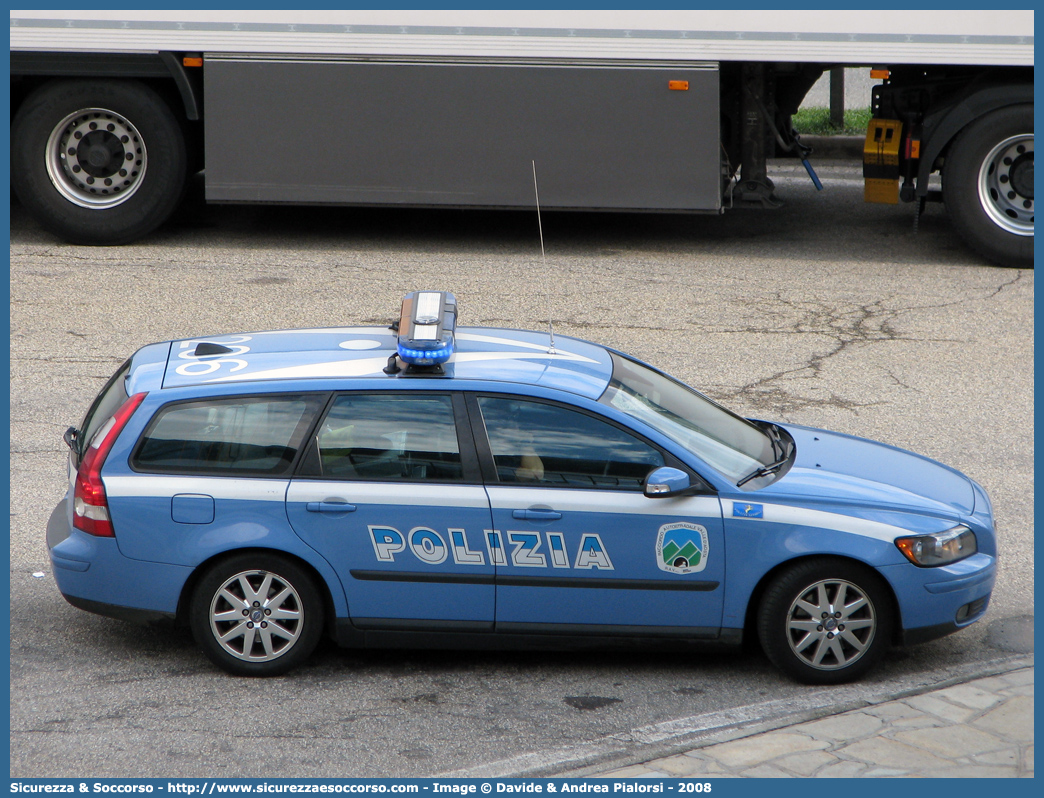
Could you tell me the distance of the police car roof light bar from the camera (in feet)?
16.6

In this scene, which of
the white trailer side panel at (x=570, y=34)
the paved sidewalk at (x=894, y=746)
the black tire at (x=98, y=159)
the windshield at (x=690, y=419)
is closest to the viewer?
the paved sidewalk at (x=894, y=746)

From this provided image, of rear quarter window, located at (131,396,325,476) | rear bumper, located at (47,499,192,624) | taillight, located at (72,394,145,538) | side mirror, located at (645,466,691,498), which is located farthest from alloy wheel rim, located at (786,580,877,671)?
taillight, located at (72,394,145,538)

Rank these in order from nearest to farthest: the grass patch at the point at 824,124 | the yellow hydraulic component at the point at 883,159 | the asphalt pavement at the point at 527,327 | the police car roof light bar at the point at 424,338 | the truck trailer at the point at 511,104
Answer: the asphalt pavement at the point at 527,327 < the police car roof light bar at the point at 424,338 < the truck trailer at the point at 511,104 < the yellow hydraulic component at the point at 883,159 < the grass patch at the point at 824,124

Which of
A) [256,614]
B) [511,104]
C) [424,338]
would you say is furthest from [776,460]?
[511,104]

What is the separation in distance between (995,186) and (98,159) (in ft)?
30.0

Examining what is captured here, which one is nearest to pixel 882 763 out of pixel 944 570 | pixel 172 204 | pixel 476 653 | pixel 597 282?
pixel 944 570

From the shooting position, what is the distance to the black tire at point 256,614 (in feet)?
16.2

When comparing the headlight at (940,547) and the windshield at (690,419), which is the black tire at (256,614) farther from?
the headlight at (940,547)

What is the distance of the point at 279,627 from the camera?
4.98 meters

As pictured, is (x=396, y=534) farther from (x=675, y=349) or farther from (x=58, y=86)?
(x=58, y=86)

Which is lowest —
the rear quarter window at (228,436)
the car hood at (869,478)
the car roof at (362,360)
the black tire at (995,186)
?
the car hood at (869,478)

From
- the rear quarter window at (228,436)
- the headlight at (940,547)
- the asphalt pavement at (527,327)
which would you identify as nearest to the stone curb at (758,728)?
the asphalt pavement at (527,327)

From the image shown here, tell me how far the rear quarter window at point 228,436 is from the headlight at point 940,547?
2.53 m

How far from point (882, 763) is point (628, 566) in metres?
1.23
